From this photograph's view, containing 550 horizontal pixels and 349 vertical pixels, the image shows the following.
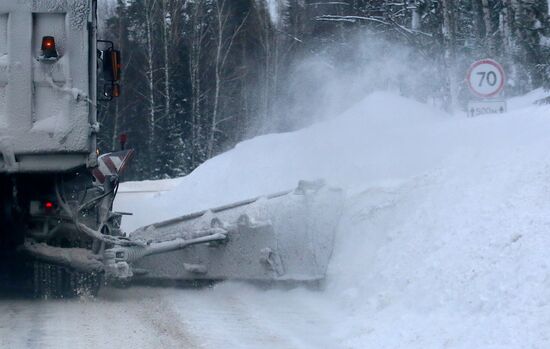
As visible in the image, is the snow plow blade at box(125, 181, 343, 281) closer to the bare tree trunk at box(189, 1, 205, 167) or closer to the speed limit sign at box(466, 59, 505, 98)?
the speed limit sign at box(466, 59, 505, 98)

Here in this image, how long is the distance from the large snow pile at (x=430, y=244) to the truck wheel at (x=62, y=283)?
45.6 inches

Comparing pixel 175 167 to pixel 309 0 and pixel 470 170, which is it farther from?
pixel 470 170

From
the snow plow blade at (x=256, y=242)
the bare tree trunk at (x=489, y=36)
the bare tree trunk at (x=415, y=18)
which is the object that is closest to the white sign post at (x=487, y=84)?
the snow plow blade at (x=256, y=242)

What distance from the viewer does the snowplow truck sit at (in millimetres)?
9328

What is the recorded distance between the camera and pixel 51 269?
10531 mm

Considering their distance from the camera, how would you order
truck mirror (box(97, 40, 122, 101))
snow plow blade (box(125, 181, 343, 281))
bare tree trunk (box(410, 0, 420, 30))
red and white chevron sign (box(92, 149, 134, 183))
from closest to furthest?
truck mirror (box(97, 40, 122, 101)), snow plow blade (box(125, 181, 343, 281)), red and white chevron sign (box(92, 149, 134, 183)), bare tree trunk (box(410, 0, 420, 30))

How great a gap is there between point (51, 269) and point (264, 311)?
2.31 m

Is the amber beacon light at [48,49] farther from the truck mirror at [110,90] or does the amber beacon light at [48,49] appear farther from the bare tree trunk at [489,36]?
the bare tree trunk at [489,36]

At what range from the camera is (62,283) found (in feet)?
35.0

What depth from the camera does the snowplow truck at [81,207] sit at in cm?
933

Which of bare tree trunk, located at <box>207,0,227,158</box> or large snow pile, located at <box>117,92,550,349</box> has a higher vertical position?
bare tree trunk, located at <box>207,0,227,158</box>

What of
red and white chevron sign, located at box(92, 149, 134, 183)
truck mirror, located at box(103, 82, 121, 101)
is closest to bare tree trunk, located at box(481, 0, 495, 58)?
red and white chevron sign, located at box(92, 149, 134, 183)

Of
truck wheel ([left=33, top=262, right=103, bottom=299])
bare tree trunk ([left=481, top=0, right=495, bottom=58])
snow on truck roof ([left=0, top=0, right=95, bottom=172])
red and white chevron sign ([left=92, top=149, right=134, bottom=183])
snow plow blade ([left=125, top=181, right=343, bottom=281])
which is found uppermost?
bare tree trunk ([left=481, top=0, right=495, bottom=58])

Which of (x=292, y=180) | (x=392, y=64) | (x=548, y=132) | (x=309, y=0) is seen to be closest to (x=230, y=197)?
(x=292, y=180)
